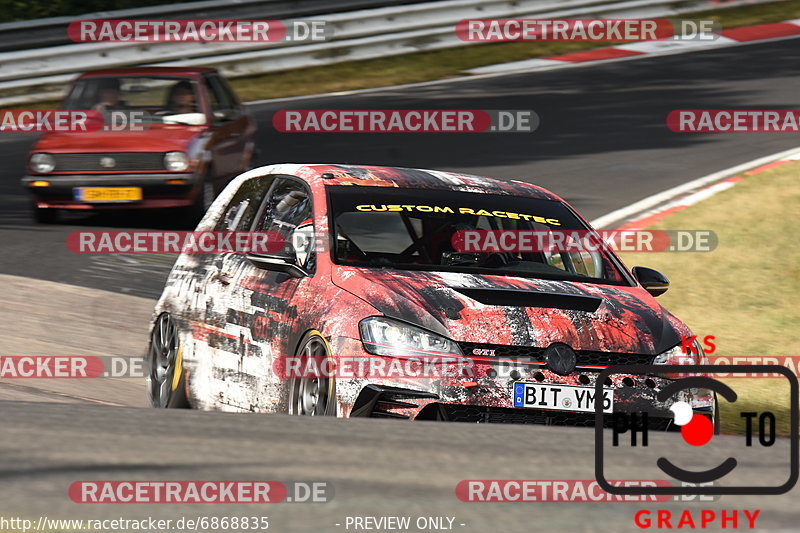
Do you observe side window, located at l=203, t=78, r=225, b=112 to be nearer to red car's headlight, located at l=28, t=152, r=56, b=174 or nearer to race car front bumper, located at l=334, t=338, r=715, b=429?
red car's headlight, located at l=28, t=152, r=56, b=174

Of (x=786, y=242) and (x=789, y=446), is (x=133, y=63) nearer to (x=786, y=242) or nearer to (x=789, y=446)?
(x=786, y=242)

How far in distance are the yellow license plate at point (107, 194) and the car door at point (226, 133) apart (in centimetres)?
95

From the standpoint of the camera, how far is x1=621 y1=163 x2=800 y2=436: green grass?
9078mm

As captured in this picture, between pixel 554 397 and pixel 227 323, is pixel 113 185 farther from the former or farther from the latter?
pixel 554 397

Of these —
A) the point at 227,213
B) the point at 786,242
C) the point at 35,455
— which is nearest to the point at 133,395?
the point at 227,213

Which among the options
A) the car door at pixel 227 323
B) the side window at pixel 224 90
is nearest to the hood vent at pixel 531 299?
the car door at pixel 227 323

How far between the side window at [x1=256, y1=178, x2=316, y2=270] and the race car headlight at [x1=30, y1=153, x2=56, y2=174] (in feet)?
19.3

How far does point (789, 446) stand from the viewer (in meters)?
5.29

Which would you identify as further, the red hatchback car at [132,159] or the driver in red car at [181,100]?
the driver in red car at [181,100]

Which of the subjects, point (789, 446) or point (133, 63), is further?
point (133, 63)

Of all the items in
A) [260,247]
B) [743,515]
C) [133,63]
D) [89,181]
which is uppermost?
[133,63]

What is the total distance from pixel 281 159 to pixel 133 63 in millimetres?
5296

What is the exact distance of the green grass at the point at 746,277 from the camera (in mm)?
9078

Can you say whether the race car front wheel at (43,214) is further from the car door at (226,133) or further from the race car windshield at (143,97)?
the car door at (226,133)
